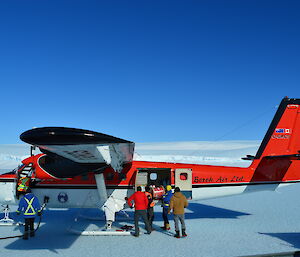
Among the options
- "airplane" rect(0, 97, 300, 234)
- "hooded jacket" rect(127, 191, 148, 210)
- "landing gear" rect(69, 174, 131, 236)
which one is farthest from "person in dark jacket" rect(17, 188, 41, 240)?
"hooded jacket" rect(127, 191, 148, 210)

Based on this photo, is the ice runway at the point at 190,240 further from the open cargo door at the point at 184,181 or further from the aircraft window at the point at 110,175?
the aircraft window at the point at 110,175

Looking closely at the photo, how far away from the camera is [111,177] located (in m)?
9.84

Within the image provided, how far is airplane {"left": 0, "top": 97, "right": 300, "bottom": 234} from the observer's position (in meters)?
9.02

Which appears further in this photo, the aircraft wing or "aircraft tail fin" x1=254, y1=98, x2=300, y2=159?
"aircraft tail fin" x1=254, y1=98, x2=300, y2=159

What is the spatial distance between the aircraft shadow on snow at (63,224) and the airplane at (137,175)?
91 cm

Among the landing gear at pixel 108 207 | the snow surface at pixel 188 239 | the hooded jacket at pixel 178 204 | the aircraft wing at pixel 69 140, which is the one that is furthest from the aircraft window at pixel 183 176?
the aircraft wing at pixel 69 140

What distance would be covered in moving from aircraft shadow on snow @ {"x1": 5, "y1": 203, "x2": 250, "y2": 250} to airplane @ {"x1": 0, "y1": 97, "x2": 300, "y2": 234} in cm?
91

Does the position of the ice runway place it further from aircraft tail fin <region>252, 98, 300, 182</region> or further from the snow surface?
aircraft tail fin <region>252, 98, 300, 182</region>

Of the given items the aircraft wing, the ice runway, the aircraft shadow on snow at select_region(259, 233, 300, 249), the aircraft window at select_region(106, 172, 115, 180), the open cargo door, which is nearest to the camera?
the aircraft wing

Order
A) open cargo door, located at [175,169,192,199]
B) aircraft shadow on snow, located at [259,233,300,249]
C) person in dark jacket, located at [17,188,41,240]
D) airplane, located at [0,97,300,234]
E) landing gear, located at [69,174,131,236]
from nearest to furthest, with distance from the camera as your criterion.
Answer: aircraft shadow on snow, located at [259,233,300,249] < person in dark jacket, located at [17,188,41,240] < landing gear, located at [69,174,131,236] < airplane, located at [0,97,300,234] < open cargo door, located at [175,169,192,199]

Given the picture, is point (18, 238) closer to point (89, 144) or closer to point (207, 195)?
point (89, 144)

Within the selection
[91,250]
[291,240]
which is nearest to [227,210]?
[291,240]

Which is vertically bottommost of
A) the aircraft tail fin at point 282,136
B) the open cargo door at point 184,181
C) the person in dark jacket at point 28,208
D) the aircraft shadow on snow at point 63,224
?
the aircraft shadow on snow at point 63,224

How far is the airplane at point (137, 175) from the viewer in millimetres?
9023
